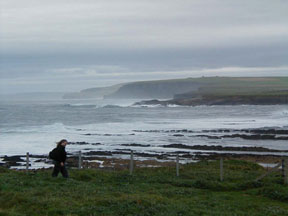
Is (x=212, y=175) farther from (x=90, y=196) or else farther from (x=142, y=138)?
(x=142, y=138)

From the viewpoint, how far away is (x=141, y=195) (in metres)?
11.8

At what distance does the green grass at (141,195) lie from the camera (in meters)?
10.3

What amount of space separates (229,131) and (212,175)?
1307 inches

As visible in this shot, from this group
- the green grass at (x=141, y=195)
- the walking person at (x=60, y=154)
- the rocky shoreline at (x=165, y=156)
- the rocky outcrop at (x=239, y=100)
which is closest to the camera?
the green grass at (x=141, y=195)

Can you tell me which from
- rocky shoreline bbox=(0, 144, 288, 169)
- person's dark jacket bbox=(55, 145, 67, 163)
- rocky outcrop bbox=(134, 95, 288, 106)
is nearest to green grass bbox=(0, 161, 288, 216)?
person's dark jacket bbox=(55, 145, 67, 163)

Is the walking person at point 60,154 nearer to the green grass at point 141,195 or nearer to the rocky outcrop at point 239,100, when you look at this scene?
the green grass at point 141,195

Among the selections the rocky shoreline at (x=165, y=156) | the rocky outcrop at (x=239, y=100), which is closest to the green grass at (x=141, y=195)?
the rocky shoreline at (x=165, y=156)

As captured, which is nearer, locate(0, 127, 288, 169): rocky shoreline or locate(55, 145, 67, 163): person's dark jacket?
locate(55, 145, 67, 163): person's dark jacket

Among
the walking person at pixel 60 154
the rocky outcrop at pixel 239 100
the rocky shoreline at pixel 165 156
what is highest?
the rocky outcrop at pixel 239 100

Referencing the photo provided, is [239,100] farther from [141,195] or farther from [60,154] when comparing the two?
[141,195]

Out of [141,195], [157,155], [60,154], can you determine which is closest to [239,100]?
[157,155]

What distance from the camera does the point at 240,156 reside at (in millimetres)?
30922

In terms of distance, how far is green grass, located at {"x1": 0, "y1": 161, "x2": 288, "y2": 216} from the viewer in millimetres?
10281

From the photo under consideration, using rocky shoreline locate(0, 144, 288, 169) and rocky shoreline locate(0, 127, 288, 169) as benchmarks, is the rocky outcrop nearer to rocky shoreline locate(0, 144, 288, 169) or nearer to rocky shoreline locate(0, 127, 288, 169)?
rocky shoreline locate(0, 127, 288, 169)
